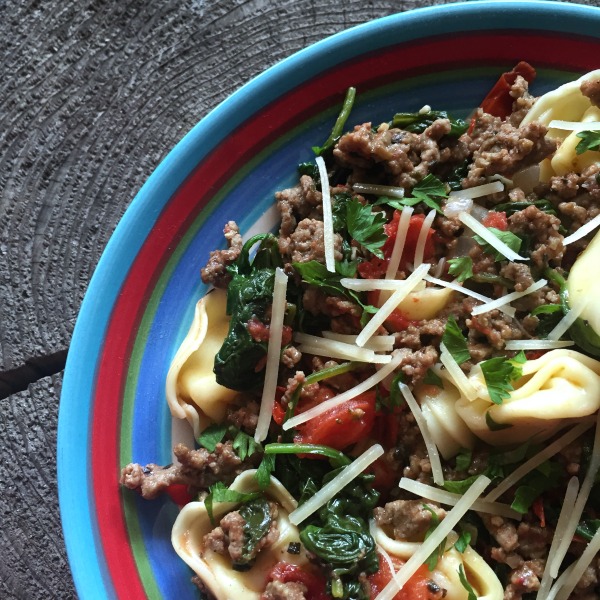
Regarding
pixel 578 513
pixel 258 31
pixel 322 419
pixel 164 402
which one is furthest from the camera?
pixel 258 31

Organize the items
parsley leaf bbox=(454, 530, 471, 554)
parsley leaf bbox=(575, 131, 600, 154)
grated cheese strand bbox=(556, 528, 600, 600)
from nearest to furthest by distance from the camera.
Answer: grated cheese strand bbox=(556, 528, 600, 600) < parsley leaf bbox=(454, 530, 471, 554) < parsley leaf bbox=(575, 131, 600, 154)

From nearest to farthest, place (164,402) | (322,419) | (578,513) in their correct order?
1. (578,513)
2. (322,419)
3. (164,402)

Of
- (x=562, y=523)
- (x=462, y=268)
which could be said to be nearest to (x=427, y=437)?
(x=562, y=523)

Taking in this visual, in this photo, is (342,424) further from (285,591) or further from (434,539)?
(285,591)

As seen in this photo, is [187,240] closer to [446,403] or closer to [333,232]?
[333,232]

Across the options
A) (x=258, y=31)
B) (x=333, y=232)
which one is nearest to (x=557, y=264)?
(x=333, y=232)

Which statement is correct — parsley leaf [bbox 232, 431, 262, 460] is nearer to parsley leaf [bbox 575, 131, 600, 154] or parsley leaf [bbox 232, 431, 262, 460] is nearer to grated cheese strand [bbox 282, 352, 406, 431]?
grated cheese strand [bbox 282, 352, 406, 431]

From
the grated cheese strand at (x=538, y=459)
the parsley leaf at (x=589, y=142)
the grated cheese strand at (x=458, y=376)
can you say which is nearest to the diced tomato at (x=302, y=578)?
the grated cheese strand at (x=538, y=459)

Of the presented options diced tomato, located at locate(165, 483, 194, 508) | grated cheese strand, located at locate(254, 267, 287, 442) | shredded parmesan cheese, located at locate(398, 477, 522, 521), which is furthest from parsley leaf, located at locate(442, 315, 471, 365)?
diced tomato, located at locate(165, 483, 194, 508)
